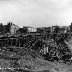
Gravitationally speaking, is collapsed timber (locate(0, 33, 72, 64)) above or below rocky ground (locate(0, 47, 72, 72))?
above

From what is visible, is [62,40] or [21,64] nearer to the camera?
[21,64]

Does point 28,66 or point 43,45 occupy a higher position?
point 43,45

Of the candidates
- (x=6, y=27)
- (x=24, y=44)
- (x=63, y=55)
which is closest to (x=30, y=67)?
(x=63, y=55)

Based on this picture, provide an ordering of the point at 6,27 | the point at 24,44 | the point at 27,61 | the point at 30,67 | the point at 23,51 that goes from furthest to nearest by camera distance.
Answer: the point at 6,27 → the point at 24,44 → the point at 23,51 → the point at 27,61 → the point at 30,67

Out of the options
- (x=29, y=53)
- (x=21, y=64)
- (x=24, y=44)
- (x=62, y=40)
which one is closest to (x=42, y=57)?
(x=29, y=53)

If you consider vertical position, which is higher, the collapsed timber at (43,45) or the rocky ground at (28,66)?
the collapsed timber at (43,45)

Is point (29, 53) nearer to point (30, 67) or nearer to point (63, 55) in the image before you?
point (63, 55)

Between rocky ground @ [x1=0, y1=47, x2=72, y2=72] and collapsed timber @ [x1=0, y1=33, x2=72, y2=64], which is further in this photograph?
collapsed timber @ [x1=0, y1=33, x2=72, y2=64]

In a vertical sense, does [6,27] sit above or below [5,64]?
above

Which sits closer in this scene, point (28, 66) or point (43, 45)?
point (28, 66)

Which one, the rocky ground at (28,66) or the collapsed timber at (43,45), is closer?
the rocky ground at (28,66)

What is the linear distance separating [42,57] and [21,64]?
6.46 m

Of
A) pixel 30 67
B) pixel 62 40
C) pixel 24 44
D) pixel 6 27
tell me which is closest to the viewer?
pixel 30 67

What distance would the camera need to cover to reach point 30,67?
868 inches
